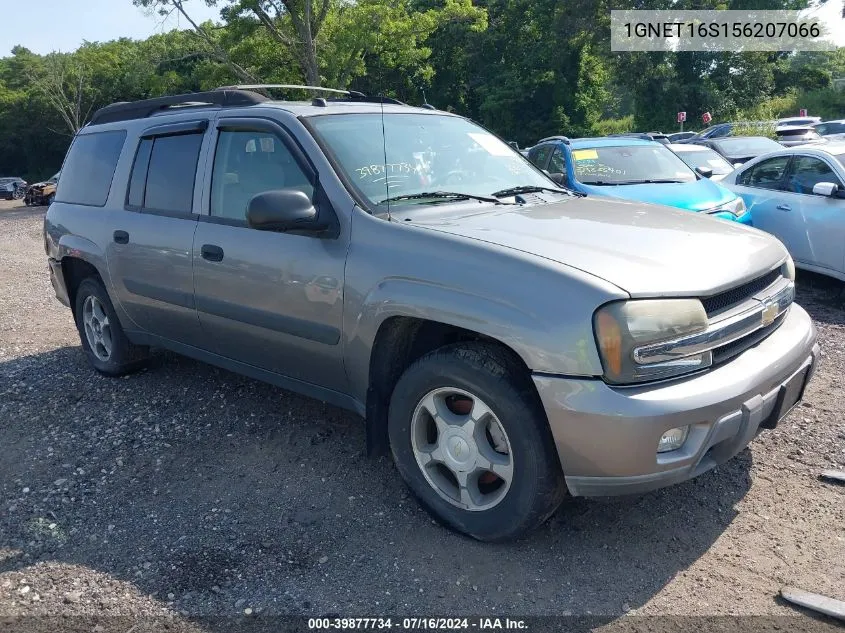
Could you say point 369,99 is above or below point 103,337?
above

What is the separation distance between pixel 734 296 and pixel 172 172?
326cm

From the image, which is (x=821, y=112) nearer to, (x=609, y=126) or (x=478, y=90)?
(x=609, y=126)

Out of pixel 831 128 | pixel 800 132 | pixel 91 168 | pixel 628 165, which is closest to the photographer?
pixel 91 168

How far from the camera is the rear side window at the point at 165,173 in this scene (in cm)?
426

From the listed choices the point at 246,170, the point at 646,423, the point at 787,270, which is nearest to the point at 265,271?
the point at 246,170

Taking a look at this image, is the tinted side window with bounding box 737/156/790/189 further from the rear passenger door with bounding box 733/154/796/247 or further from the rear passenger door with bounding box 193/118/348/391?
the rear passenger door with bounding box 193/118/348/391

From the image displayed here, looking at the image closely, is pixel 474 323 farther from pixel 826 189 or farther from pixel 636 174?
pixel 636 174

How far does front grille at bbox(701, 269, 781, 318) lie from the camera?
2842 millimetres

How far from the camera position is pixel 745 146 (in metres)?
14.9

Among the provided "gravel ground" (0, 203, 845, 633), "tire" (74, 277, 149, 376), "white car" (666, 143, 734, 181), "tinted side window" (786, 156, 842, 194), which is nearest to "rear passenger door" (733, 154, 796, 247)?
"tinted side window" (786, 156, 842, 194)

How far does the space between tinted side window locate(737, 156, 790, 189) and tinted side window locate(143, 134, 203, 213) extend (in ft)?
20.6

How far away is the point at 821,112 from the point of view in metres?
37.6

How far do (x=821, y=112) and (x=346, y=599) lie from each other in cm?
4229

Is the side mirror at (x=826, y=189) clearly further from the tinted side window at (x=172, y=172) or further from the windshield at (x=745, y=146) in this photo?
the windshield at (x=745, y=146)
